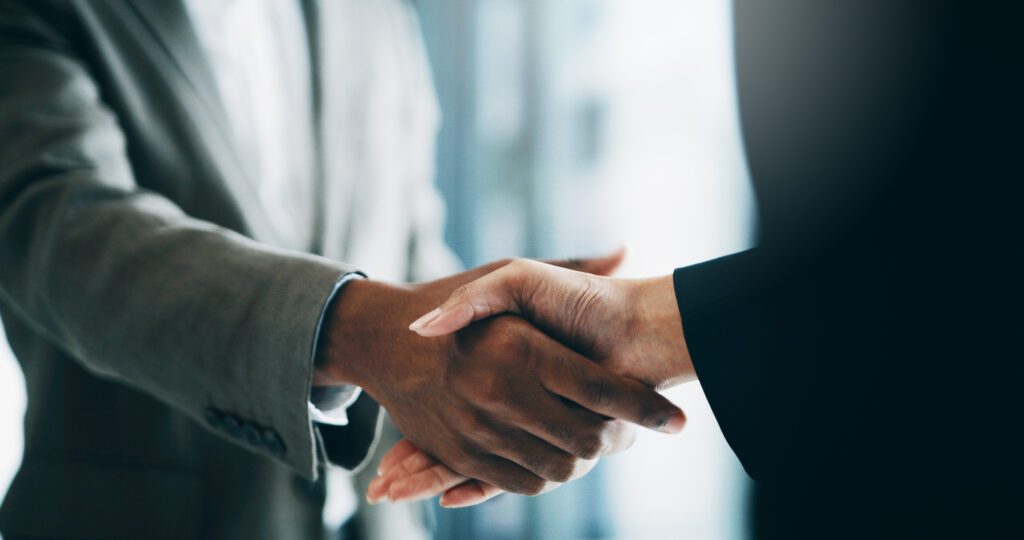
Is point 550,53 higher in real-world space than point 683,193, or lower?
higher

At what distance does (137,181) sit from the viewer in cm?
100

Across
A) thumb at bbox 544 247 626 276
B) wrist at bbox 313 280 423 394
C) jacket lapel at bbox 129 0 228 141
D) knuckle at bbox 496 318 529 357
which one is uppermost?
jacket lapel at bbox 129 0 228 141

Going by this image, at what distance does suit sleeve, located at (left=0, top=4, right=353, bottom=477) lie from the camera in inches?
31.0

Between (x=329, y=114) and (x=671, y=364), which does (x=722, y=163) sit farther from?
(x=671, y=364)

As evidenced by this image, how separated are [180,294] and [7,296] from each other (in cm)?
30

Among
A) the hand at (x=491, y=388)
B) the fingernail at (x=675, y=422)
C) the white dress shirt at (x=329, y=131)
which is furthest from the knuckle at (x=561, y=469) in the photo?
the white dress shirt at (x=329, y=131)

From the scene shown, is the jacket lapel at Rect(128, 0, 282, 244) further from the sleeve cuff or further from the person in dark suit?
the person in dark suit

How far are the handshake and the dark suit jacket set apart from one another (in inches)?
3.0

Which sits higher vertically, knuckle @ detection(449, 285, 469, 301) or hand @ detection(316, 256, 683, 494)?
knuckle @ detection(449, 285, 469, 301)

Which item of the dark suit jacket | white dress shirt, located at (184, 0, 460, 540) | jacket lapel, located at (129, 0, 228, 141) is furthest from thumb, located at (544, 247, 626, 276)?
jacket lapel, located at (129, 0, 228, 141)

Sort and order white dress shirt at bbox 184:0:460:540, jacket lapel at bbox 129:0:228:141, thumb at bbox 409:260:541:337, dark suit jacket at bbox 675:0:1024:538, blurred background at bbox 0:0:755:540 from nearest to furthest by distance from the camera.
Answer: dark suit jacket at bbox 675:0:1024:538, thumb at bbox 409:260:541:337, jacket lapel at bbox 129:0:228:141, white dress shirt at bbox 184:0:460:540, blurred background at bbox 0:0:755:540

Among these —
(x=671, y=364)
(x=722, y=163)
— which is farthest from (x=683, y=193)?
(x=671, y=364)

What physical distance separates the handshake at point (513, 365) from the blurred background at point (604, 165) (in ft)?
5.74

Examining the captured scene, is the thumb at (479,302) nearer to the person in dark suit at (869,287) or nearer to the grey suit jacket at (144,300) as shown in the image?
the person in dark suit at (869,287)
